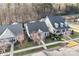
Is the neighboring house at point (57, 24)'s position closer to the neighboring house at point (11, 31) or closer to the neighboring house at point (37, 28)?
the neighboring house at point (37, 28)

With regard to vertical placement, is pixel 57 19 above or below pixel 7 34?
above

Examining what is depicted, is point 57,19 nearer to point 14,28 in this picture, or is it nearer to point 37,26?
point 37,26

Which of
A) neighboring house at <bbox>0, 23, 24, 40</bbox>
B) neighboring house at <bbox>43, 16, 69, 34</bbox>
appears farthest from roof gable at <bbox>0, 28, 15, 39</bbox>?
neighboring house at <bbox>43, 16, 69, 34</bbox>

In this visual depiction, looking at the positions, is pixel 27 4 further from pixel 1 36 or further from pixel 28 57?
pixel 28 57

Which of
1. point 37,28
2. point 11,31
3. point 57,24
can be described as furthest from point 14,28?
point 57,24

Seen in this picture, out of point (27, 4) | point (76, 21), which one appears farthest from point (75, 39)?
point (27, 4)

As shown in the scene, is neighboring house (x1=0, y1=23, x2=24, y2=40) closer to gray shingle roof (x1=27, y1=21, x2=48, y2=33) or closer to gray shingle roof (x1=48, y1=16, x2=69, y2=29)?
gray shingle roof (x1=27, y1=21, x2=48, y2=33)
